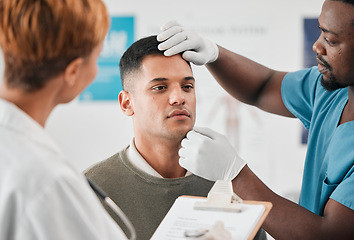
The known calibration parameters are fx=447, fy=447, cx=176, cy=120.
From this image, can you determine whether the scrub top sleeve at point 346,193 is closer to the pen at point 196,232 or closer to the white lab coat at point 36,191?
the pen at point 196,232

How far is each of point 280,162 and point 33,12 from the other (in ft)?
9.99

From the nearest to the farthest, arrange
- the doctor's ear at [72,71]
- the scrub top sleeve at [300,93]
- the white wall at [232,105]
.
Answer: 1. the doctor's ear at [72,71]
2. the scrub top sleeve at [300,93]
3. the white wall at [232,105]

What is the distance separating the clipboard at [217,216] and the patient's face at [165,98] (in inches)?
15.4

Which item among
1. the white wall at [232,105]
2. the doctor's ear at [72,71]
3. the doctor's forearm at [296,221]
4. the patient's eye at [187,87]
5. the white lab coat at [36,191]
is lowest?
the white wall at [232,105]

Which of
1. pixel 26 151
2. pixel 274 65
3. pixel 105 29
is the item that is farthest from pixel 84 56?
pixel 274 65

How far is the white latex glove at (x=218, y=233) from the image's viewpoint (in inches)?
38.4

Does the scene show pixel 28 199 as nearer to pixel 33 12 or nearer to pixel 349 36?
pixel 33 12

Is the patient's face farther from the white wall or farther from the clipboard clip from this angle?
the white wall

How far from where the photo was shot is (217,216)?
115 cm

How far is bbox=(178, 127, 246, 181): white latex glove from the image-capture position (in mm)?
1479

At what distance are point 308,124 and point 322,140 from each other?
26cm

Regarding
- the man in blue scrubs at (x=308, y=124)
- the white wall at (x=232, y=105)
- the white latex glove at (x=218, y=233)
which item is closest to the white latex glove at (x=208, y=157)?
the man in blue scrubs at (x=308, y=124)

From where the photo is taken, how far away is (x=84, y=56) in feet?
2.77

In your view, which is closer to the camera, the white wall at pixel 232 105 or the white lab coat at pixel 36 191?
the white lab coat at pixel 36 191
